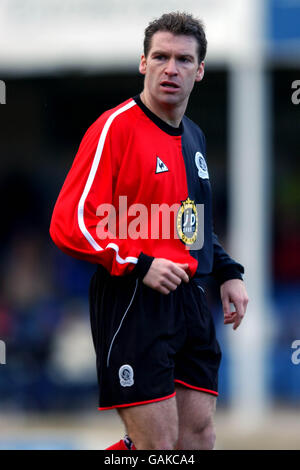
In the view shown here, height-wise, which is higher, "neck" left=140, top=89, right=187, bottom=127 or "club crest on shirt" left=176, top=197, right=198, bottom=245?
"neck" left=140, top=89, right=187, bottom=127

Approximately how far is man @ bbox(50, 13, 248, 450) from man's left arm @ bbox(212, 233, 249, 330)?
0.15 m

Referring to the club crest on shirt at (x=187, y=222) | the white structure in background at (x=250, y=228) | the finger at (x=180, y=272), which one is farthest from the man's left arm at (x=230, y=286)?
the white structure in background at (x=250, y=228)

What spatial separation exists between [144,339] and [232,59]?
7.06 m

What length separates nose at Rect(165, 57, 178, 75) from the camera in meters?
3.85

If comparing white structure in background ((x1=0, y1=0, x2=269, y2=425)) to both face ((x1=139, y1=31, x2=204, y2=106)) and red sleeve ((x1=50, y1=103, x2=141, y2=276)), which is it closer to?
face ((x1=139, y1=31, x2=204, y2=106))

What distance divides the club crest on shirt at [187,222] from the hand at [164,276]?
0.27 m

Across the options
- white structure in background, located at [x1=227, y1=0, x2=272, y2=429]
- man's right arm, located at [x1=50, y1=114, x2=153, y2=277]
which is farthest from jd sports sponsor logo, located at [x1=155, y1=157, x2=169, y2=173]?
white structure in background, located at [x1=227, y1=0, x2=272, y2=429]

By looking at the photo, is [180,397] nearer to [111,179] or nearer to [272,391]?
[111,179]

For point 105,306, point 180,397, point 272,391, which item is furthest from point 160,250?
point 272,391

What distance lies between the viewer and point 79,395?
35.7 feet

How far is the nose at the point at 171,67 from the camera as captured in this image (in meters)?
3.85

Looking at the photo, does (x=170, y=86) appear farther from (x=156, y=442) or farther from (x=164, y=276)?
(x=156, y=442)

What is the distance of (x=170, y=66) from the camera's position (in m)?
3.86

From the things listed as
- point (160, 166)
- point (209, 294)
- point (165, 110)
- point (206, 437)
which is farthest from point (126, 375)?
point (209, 294)
